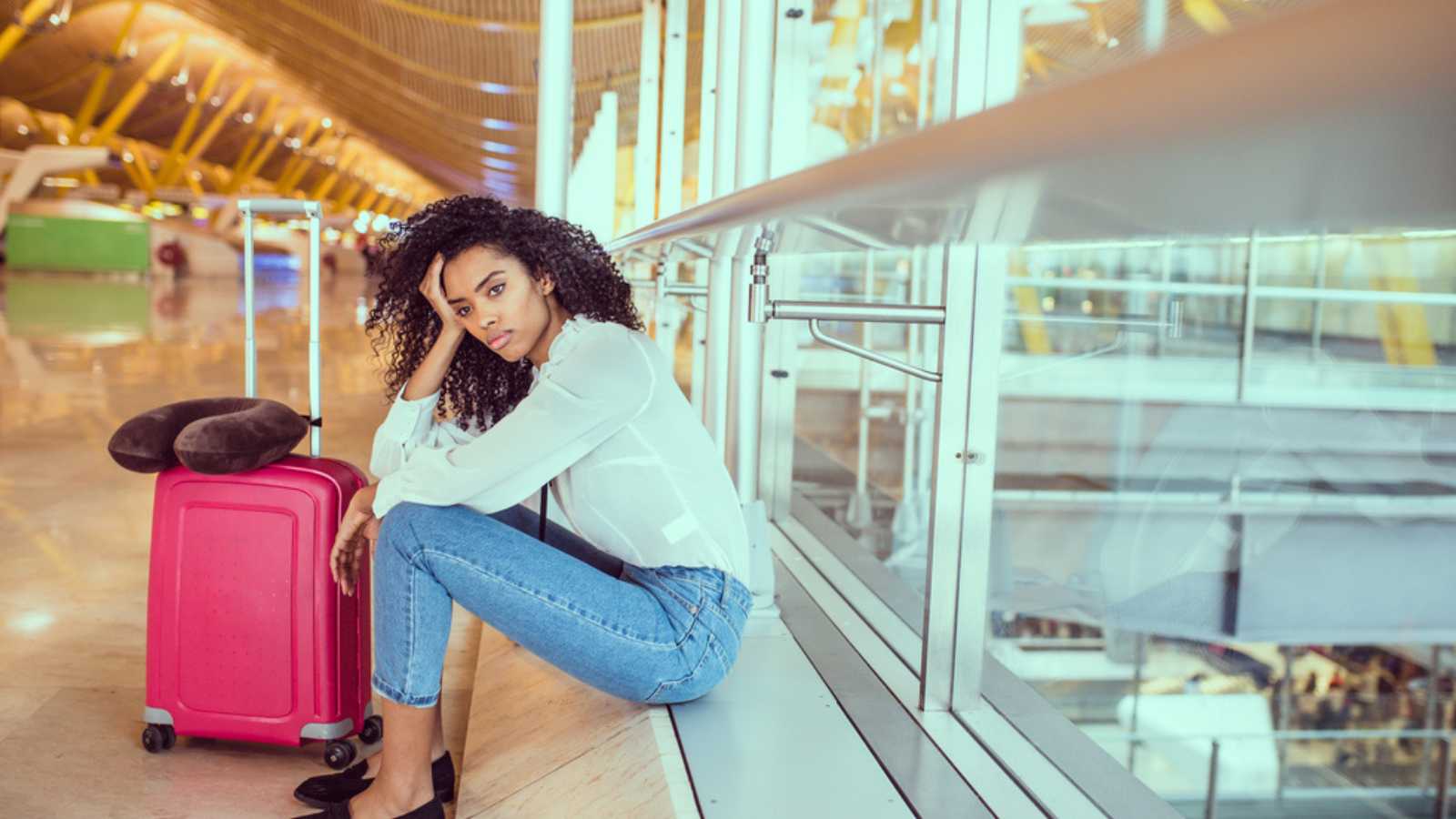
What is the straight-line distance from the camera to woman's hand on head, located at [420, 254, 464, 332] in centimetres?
236

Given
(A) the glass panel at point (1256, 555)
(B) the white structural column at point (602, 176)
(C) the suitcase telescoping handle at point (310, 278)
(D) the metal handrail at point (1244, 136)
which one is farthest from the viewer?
(B) the white structural column at point (602, 176)

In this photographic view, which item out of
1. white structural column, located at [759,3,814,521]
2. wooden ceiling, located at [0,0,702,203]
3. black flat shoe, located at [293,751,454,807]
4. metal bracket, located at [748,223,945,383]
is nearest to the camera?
metal bracket, located at [748,223,945,383]

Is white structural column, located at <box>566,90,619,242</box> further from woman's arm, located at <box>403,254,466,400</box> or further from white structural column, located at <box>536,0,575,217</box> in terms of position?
woman's arm, located at <box>403,254,466,400</box>

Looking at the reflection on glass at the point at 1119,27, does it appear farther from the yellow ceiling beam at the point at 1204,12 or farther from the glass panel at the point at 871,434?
the glass panel at the point at 871,434

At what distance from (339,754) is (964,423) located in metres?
1.42

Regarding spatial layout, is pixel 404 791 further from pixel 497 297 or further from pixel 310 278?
pixel 310 278

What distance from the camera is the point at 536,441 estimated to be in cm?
208

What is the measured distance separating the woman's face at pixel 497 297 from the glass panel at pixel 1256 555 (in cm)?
400

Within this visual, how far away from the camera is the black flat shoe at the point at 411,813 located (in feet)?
6.84

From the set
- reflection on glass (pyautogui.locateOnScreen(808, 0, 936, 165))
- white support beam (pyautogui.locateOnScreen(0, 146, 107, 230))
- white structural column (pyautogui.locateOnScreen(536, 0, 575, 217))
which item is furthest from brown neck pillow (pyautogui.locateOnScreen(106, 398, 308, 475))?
white support beam (pyautogui.locateOnScreen(0, 146, 107, 230))

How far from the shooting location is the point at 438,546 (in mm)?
2045

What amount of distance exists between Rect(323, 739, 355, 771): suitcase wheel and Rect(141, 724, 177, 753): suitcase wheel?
346 millimetres

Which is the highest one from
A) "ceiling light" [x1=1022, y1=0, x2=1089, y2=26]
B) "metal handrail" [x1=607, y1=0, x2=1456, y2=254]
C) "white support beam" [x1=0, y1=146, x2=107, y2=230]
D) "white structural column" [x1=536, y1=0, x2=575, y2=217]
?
"white support beam" [x1=0, y1=146, x2=107, y2=230]

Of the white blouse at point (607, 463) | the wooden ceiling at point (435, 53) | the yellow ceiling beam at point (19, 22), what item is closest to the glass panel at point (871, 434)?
the white blouse at point (607, 463)
